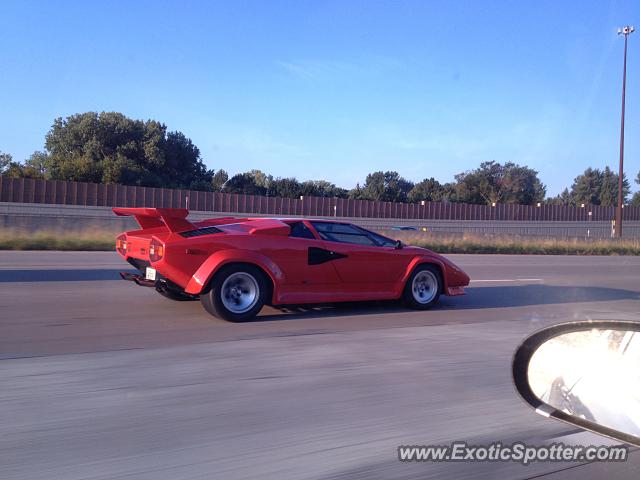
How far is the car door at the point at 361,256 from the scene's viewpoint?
8867 millimetres

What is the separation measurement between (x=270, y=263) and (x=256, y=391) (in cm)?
308

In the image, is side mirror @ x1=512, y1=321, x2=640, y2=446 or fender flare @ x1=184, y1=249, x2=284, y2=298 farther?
fender flare @ x1=184, y1=249, x2=284, y2=298

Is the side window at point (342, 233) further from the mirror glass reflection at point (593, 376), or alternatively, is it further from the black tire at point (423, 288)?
the mirror glass reflection at point (593, 376)

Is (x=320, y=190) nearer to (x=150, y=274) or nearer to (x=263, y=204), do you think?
(x=263, y=204)

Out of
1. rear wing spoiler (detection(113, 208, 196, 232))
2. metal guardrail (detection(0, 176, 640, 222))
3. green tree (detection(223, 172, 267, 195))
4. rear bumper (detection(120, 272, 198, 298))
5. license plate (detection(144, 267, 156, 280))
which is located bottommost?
rear bumper (detection(120, 272, 198, 298))

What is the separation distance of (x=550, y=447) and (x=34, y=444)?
3.53 metres

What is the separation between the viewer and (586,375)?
3.10m

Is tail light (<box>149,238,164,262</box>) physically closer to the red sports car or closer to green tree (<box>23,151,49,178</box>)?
the red sports car

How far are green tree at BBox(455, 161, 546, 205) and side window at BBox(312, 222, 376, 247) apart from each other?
55.1m

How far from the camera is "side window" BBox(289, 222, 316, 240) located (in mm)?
8664

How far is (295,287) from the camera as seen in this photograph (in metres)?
8.44

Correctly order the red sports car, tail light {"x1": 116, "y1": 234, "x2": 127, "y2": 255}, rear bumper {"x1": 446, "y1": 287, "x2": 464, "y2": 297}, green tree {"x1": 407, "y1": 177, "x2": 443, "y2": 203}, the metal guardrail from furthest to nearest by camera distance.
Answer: green tree {"x1": 407, "y1": 177, "x2": 443, "y2": 203} → the metal guardrail → rear bumper {"x1": 446, "y1": 287, "x2": 464, "y2": 297} → tail light {"x1": 116, "y1": 234, "x2": 127, "y2": 255} → the red sports car

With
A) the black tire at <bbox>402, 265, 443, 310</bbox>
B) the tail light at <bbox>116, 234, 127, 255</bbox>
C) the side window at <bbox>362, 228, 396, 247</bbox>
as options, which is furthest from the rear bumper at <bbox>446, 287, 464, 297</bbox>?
the tail light at <bbox>116, 234, 127, 255</bbox>

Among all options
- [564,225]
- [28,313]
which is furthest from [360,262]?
[564,225]
